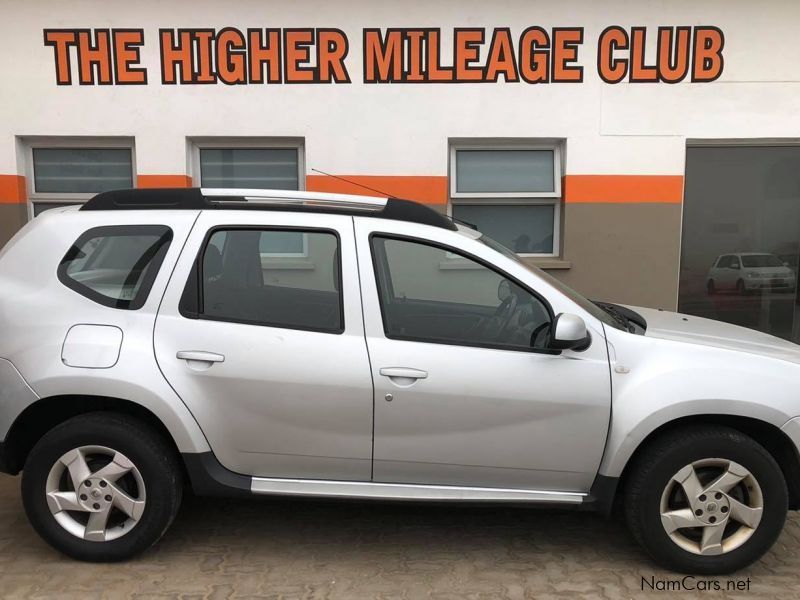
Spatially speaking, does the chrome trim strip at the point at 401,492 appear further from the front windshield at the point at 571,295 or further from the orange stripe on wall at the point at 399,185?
the orange stripe on wall at the point at 399,185

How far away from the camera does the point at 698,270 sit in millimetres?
7090

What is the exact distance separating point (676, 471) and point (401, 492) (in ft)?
4.36

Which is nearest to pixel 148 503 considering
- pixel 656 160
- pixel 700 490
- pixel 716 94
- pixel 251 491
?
pixel 251 491

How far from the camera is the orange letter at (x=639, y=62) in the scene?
655 centimetres

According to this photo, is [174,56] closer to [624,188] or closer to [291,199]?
[291,199]

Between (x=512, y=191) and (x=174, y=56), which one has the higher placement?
(x=174, y=56)

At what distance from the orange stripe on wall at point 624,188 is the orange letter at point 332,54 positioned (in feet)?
8.78

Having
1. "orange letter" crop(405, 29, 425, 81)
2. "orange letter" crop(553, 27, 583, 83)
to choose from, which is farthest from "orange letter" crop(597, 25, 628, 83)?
"orange letter" crop(405, 29, 425, 81)

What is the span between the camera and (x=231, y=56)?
6570 millimetres

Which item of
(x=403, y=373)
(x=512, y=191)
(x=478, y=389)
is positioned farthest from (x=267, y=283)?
(x=512, y=191)

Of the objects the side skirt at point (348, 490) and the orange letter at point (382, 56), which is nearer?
the side skirt at point (348, 490)

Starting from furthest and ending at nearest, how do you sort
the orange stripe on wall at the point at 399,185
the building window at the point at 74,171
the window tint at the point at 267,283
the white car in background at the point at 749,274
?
the white car in background at the point at 749,274 → the building window at the point at 74,171 → the orange stripe on wall at the point at 399,185 → the window tint at the point at 267,283

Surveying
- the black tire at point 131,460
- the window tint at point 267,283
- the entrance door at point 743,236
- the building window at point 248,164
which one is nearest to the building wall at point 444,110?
the building window at point 248,164

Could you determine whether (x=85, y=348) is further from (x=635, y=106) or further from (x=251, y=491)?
(x=635, y=106)
